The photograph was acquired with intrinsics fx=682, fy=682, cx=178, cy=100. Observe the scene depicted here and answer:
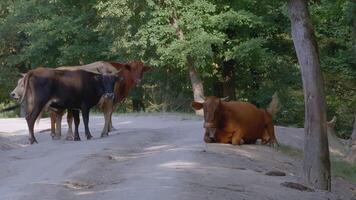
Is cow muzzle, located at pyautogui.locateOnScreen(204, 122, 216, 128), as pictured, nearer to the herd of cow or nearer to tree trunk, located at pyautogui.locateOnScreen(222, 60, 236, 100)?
the herd of cow

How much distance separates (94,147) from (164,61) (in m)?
17.9

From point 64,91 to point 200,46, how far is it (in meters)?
14.3

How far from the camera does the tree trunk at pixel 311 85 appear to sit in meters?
11.8

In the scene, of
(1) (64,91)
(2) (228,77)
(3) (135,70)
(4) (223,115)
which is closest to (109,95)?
(1) (64,91)

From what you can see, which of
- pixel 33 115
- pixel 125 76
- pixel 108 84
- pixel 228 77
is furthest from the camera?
pixel 228 77

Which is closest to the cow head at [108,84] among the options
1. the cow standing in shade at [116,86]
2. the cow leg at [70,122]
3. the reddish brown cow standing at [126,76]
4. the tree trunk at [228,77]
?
the cow standing in shade at [116,86]

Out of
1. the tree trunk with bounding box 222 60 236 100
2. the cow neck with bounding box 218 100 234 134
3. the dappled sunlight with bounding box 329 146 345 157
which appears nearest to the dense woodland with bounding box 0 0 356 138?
the tree trunk with bounding box 222 60 236 100

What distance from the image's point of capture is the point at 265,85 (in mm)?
36750

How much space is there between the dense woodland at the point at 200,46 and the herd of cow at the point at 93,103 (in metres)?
10.0

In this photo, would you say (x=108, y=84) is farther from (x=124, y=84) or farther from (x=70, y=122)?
(x=124, y=84)

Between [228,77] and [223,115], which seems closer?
[223,115]

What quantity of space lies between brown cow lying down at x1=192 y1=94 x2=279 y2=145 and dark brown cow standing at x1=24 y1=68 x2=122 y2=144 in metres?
3.21

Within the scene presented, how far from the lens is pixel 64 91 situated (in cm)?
1798

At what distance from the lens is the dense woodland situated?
32188 mm
